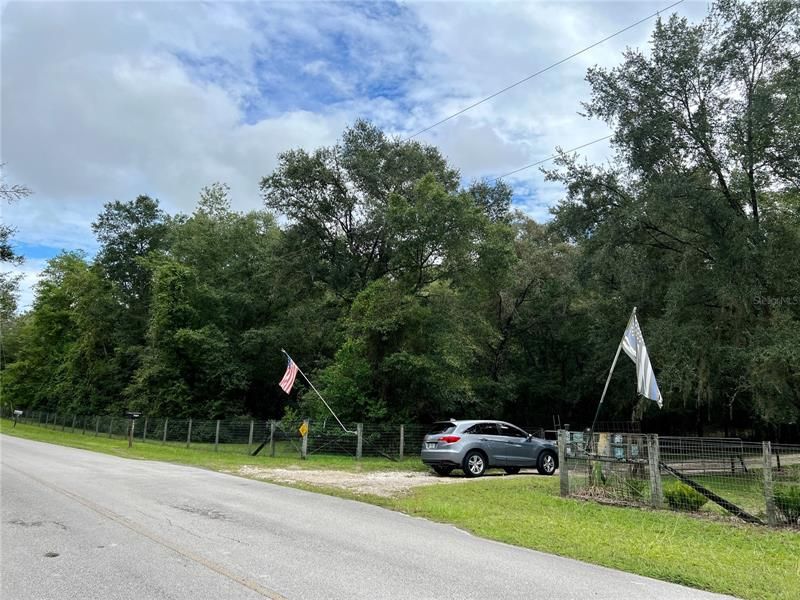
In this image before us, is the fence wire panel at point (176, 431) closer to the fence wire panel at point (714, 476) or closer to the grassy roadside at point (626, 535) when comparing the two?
the grassy roadside at point (626, 535)

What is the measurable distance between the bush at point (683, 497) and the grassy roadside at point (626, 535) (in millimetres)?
468

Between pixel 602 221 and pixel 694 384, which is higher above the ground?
pixel 602 221

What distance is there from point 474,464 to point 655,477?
6.06 metres

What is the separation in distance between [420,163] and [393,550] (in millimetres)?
25415

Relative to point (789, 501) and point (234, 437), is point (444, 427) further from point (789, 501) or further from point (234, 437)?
point (234, 437)

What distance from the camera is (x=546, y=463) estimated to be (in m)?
16.9

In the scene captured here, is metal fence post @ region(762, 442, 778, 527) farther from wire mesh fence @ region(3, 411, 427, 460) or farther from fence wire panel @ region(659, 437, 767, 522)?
wire mesh fence @ region(3, 411, 427, 460)

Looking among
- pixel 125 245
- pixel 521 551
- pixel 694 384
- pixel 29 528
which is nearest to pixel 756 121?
pixel 694 384

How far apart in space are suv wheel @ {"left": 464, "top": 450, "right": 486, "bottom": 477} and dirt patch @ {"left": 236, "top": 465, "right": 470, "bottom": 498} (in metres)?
0.33

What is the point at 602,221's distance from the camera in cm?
2319

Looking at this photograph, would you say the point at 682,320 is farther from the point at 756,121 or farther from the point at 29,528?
the point at 29,528

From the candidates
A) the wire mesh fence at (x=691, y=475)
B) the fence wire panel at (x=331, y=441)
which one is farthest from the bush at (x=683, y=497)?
the fence wire panel at (x=331, y=441)

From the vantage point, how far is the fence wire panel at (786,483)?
8820 millimetres

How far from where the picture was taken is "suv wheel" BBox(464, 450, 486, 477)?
15.5 m
